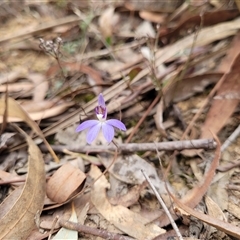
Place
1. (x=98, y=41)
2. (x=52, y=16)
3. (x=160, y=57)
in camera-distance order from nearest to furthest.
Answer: (x=160, y=57) < (x=98, y=41) < (x=52, y=16)

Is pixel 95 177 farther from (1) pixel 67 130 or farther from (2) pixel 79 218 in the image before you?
(1) pixel 67 130

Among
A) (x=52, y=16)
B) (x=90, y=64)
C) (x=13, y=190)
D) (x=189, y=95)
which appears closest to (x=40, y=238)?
(x=13, y=190)

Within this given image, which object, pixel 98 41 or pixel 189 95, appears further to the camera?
pixel 98 41

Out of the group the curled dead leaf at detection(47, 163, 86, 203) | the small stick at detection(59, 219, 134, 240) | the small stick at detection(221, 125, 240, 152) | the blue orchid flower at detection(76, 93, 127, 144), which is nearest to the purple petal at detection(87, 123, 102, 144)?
the blue orchid flower at detection(76, 93, 127, 144)

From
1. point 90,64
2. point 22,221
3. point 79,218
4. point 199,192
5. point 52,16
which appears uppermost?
point 52,16

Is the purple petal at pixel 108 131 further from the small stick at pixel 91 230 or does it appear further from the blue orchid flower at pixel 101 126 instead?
the small stick at pixel 91 230
